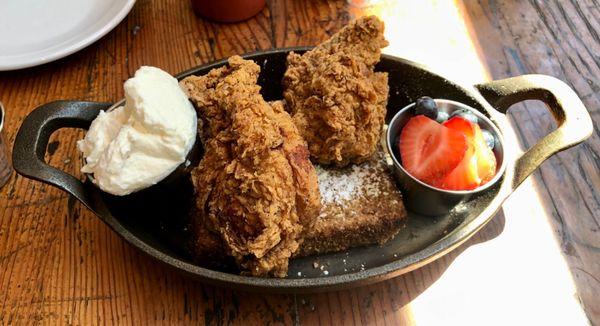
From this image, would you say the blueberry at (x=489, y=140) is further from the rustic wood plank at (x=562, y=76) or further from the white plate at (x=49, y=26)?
the white plate at (x=49, y=26)

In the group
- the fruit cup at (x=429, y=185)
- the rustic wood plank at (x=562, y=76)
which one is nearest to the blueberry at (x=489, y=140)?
the fruit cup at (x=429, y=185)

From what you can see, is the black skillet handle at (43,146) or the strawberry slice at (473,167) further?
the strawberry slice at (473,167)

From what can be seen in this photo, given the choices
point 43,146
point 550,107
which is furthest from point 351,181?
point 43,146

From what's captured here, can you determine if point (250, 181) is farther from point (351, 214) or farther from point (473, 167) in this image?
point (473, 167)

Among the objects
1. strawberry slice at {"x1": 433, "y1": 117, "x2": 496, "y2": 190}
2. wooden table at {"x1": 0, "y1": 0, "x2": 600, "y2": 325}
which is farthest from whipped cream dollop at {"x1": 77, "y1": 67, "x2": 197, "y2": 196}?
strawberry slice at {"x1": 433, "y1": 117, "x2": 496, "y2": 190}

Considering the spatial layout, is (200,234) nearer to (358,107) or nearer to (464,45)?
(358,107)

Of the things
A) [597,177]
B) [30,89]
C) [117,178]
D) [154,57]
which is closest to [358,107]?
[117,178]
